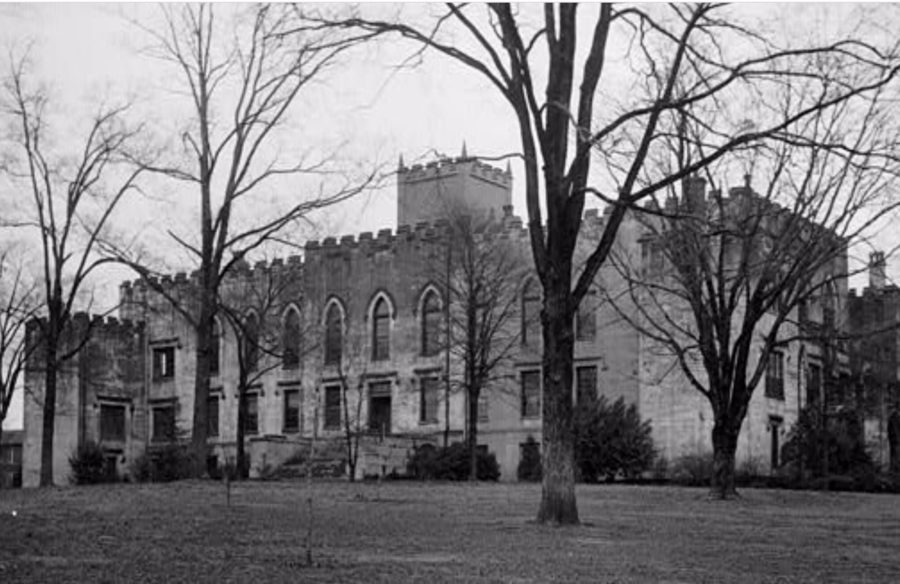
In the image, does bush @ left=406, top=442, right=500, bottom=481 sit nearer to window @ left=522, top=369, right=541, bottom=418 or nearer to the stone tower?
window @ left=522, top=369, right=541, bottom=418

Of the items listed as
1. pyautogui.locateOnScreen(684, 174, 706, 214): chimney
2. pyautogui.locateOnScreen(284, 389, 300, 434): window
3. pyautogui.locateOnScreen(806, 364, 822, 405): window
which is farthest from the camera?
pyautogui.locateOnScreen(284, 389, 300, 434): window

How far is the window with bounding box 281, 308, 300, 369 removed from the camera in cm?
5503

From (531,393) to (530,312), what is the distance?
119 inches

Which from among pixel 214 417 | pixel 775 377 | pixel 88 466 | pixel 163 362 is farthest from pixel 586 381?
pixel 163 362

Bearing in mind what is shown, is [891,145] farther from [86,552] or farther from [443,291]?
[443,291]

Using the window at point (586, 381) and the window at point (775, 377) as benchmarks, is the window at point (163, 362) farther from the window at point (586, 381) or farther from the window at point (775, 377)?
the window at point (775, 377)

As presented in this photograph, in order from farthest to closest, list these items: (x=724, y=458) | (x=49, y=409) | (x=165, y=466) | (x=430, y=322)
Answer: (x=430, y=322)
(x=165, y=466)
(x=49, y=409)
(x=724, y=458)

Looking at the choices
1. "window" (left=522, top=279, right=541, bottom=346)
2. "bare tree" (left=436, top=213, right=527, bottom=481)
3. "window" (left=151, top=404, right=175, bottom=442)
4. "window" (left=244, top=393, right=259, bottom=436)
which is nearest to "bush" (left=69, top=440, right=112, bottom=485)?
"window" (left=244, top=393, right=259, bottom=436)

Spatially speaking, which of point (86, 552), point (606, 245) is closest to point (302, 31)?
point (606, 245)

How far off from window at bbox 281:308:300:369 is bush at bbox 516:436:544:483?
1031 centimetres

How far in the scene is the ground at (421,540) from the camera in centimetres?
Result: 1210

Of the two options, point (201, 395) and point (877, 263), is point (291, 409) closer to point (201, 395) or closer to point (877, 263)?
point (201, 395)

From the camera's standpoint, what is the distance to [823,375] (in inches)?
1837

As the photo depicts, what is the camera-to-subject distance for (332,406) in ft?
181
